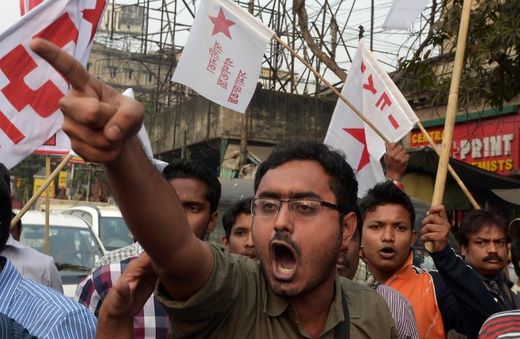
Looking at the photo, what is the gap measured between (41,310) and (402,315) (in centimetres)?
139

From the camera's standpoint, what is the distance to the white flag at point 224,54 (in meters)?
5.06

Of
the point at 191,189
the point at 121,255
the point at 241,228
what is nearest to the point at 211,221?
the point at 191,189

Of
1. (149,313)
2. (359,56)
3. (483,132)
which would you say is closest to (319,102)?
(483,132)

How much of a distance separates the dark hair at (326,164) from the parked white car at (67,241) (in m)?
5.08

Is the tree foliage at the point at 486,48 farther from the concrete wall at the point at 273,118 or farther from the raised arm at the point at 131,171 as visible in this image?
the concrete wall at the point at 273,118

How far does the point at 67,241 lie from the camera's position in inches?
278

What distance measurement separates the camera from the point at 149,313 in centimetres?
242

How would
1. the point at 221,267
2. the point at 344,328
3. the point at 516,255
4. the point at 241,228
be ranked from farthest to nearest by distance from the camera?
the point at 241,228
the point at 516,255
the point at 344,328
the point at 221,267

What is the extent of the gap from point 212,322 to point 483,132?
11.2m

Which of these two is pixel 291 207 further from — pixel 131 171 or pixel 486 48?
pixel 486 48

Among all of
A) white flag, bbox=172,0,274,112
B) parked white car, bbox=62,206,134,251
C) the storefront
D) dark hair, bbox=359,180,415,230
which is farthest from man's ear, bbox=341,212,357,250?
the storefront

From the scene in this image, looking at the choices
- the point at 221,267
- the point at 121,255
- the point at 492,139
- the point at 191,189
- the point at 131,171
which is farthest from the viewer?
the point at 492,139

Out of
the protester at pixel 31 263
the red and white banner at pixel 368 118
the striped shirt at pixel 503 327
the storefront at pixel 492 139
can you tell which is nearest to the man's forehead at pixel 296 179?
the striped shirt at pixel 503 327

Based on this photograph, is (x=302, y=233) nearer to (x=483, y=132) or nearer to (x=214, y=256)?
(x=214, y=256)
